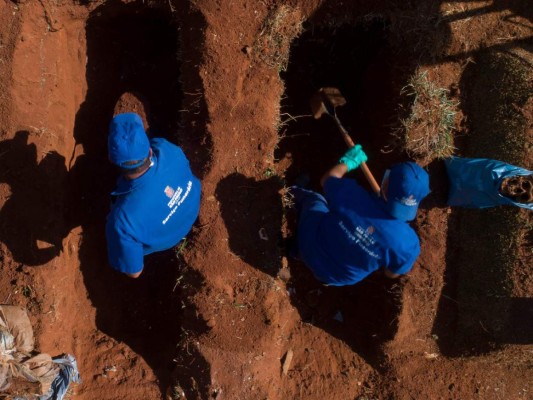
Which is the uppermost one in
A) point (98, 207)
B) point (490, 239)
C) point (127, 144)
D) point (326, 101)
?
point (127, 144)

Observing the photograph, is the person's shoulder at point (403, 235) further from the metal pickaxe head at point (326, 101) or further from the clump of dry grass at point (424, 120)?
the metal pickaxe head at point (326, 101)

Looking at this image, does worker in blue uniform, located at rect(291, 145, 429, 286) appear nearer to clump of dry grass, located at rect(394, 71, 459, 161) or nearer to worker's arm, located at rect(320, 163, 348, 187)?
worker's arm, located at rect(320, 163, 348, 187)

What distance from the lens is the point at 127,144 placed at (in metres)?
3.47

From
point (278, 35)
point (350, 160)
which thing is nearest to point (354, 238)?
point (350, 160)

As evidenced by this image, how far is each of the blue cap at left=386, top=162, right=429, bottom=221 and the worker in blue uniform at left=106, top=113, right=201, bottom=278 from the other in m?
1.76

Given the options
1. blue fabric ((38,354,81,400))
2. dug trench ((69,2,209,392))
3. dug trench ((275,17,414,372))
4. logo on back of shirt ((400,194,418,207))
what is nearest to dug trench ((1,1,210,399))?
dug trench ((69,2,209,392))

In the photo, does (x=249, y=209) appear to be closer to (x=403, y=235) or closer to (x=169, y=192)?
(x=169, y=192)

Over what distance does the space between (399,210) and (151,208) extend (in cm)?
202

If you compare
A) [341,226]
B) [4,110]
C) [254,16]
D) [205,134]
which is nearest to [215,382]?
[341,226]

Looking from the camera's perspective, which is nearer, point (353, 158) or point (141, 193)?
point (141, 193)

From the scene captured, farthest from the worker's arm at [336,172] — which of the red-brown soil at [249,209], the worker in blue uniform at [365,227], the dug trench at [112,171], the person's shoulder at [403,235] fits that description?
the dug trench at [112,171]

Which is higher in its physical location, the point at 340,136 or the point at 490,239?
the point at 340,136

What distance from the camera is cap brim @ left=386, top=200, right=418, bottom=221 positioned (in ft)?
12.1

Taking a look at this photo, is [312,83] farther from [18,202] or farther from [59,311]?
[59,311]
